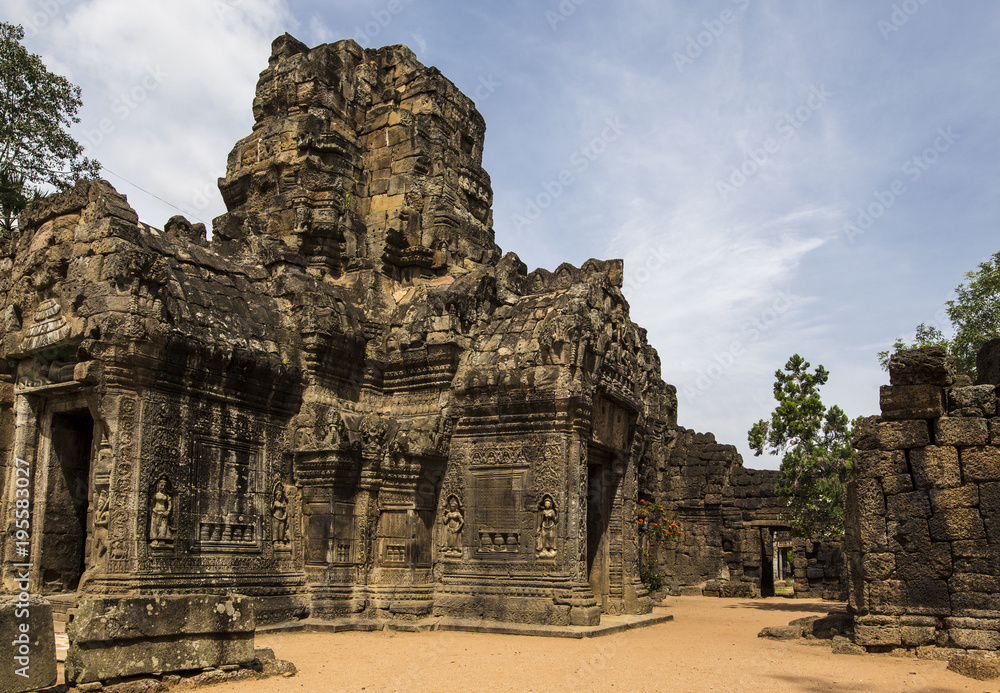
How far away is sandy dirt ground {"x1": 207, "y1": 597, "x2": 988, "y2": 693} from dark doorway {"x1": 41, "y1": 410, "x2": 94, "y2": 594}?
2.54m

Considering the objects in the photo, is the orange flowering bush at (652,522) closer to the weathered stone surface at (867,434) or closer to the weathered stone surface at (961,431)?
the weathered stone surface at (867,434)

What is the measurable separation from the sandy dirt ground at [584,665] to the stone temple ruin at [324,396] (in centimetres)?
74

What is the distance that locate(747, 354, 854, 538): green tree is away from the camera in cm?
1919

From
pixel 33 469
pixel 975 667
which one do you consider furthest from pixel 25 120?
pixel 975 667

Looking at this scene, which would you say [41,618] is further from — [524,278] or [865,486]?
[524,278]

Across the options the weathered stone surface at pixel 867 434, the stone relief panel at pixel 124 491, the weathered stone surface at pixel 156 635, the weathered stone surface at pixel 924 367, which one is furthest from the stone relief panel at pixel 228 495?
the weathered stone surface at pixel 924 367

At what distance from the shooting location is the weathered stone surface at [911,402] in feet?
30.1

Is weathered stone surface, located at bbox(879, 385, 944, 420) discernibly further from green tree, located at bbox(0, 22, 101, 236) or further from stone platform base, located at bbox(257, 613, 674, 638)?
green tree, located at bbox(0, 22, 101, 236)

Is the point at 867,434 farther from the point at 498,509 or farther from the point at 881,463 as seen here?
the point at 498,509

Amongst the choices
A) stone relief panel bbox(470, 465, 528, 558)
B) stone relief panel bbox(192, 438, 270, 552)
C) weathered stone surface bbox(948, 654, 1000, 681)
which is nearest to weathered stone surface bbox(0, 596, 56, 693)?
stone relief panel bbox(192, 438, 270, 552)

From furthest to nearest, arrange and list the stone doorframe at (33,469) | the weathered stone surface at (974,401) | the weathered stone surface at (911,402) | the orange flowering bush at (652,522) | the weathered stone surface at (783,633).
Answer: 1. the orange flowering bush at (652,522)
2. the weathered stone surface at (783,633)
3. the stone doorframe at (33,469)
4. the weathered stone surface at (911,402)
5. the weathered stone surface at (974,401)

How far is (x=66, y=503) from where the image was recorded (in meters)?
10.4

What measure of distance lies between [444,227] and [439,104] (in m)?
2.31

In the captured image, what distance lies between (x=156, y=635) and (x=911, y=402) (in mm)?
7748
